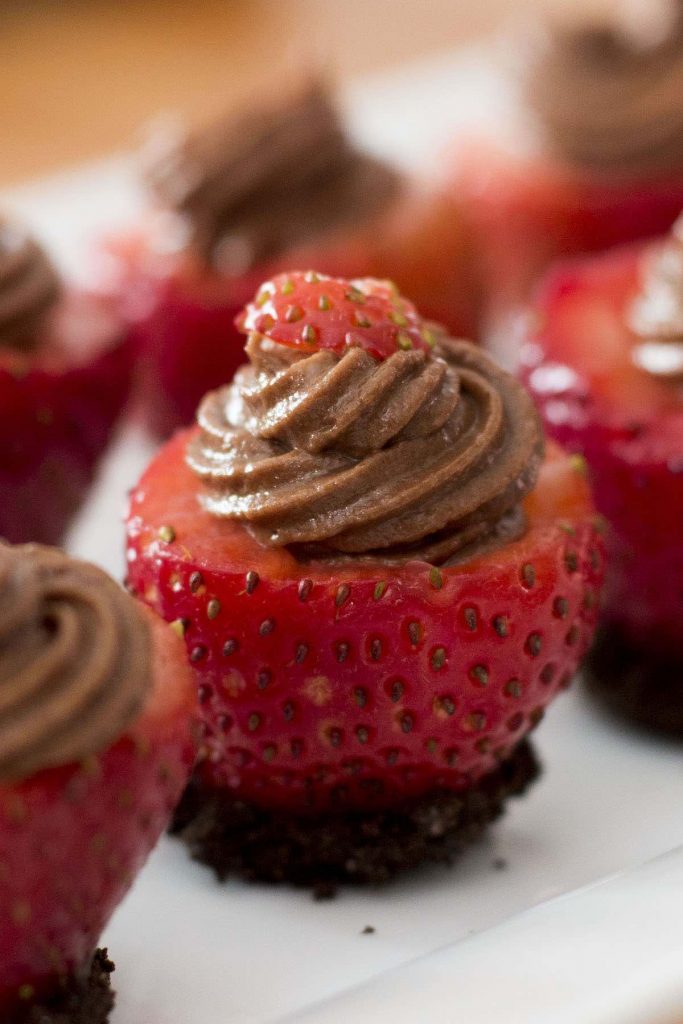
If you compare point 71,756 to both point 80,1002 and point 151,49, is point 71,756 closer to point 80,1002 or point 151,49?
point 80,1002

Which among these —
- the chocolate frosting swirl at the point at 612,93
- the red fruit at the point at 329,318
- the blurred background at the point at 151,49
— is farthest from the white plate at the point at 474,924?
the blurred background at the point at 151,49

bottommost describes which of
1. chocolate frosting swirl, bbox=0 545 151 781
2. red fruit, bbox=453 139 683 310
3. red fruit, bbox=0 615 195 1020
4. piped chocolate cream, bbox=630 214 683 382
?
red fruit, bbox=453 139 683 310

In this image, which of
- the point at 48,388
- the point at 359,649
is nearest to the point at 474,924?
the point at 359,649

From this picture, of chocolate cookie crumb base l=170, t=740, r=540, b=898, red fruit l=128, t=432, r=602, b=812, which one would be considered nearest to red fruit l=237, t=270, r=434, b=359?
red fruit l=128, t=432, r=602, b=812

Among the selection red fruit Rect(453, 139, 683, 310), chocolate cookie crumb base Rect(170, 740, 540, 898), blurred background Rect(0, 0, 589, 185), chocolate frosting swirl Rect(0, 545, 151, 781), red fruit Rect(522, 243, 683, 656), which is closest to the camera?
chocolate frosting swirl Rect(0, 545, 151, 781)

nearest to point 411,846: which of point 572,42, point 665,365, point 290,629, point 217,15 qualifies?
point 290,629

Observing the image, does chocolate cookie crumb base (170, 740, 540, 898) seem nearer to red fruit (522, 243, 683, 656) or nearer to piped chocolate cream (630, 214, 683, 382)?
red fruit (522, 243, 683, 656)
